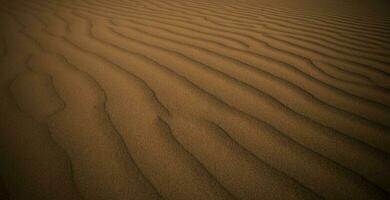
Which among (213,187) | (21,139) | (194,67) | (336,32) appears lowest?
(21,139)

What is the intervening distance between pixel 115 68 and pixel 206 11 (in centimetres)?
219

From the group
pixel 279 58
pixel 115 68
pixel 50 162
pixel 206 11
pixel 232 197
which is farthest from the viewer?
pixel 206 11

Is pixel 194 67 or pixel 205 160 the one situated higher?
pixel 194 67

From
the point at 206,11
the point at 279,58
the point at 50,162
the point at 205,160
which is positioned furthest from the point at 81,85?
the point at 206,11

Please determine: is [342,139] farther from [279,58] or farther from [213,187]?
[279,58]

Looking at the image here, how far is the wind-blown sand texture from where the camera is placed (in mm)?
890

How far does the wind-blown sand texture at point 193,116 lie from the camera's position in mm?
890

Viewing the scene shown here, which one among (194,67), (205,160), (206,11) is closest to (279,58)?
(194,67)

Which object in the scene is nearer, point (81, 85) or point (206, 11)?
point (81, 85)

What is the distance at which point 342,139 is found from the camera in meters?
1.07

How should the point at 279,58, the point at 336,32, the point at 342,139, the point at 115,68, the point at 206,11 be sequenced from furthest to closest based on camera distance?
the point at 206,11
the point at 336,32
the point at 279,58
the point at 115,68
the point at 342,139

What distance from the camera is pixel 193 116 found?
3.90 feet

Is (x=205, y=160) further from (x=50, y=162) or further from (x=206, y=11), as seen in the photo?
(x=206, y=11)

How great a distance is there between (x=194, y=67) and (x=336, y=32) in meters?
1.84
